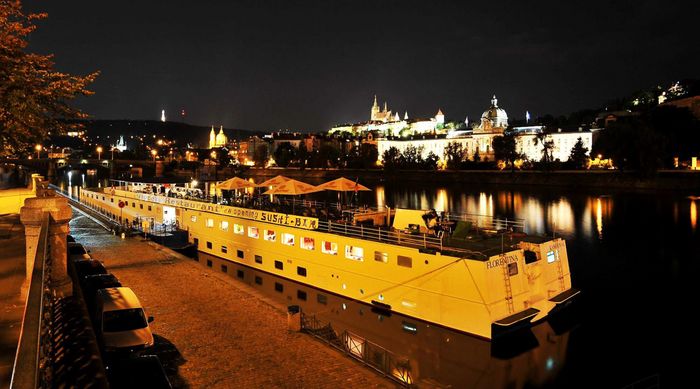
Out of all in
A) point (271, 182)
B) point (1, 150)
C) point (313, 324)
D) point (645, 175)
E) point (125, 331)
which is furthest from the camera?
point (645, 175)

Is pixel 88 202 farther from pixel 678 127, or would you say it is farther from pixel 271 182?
pixel 678 127

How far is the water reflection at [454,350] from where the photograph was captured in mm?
17297

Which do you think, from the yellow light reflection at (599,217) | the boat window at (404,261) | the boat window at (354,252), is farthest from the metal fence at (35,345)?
the yellow light reflection at (599,217)

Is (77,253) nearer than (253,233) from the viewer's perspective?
Yes

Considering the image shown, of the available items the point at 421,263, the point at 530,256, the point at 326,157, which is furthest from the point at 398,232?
the point at 326,157

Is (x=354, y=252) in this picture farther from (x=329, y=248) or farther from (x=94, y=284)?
(x=94, y=284)

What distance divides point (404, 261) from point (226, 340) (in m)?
8.87

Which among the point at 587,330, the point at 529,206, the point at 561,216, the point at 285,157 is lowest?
the point at 587,330

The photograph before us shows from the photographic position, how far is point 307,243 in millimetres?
25281

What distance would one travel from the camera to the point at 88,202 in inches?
2335

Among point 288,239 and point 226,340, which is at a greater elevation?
point 288,239

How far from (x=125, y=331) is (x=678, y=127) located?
109115mm

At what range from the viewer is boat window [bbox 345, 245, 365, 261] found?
72.9 feet

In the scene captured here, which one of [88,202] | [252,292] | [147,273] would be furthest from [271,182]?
[88,202]
